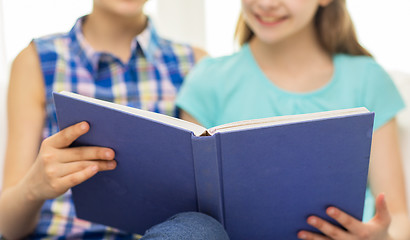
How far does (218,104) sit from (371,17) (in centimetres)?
106

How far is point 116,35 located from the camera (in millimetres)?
1280

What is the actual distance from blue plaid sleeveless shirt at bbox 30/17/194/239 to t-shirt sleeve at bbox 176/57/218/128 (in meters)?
0.07

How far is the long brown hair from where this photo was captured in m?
1.22

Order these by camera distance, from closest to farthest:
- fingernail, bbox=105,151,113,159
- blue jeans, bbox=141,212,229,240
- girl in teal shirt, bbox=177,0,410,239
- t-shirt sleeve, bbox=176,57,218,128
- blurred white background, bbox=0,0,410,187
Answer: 1. blue jeans, bbox=141,212,229,240
2. fingernail, bbox=105,151,113,159
3. girl in teal shirt, bbox=177,0,410,239
4. t-shirt sleeve, bbox=176,57,218,128
5. blurred white background, bbox=0,0,410,187

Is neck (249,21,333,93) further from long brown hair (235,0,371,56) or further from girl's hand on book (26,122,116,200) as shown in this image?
girl's hand on book (26,122,116,200)

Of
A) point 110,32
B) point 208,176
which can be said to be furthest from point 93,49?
point 208,176

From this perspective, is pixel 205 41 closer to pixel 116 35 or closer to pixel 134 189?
pixel 116 35

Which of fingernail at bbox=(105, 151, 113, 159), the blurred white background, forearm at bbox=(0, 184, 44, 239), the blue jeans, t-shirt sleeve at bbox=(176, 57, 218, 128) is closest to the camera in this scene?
the blue jeans

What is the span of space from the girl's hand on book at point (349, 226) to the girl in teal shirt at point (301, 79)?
20cm

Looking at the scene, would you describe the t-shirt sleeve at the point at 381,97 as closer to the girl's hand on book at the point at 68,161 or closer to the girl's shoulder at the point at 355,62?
the girl's shoulder at the point at 355,62

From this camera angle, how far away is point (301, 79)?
1200mm

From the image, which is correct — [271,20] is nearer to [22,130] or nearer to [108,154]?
[108,154]

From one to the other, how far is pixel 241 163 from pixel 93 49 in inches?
26.0

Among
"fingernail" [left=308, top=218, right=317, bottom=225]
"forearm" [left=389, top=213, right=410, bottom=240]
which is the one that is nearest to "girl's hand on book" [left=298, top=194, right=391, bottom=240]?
"fingernail" [left=308, top=218, right=317, bottom=225]
